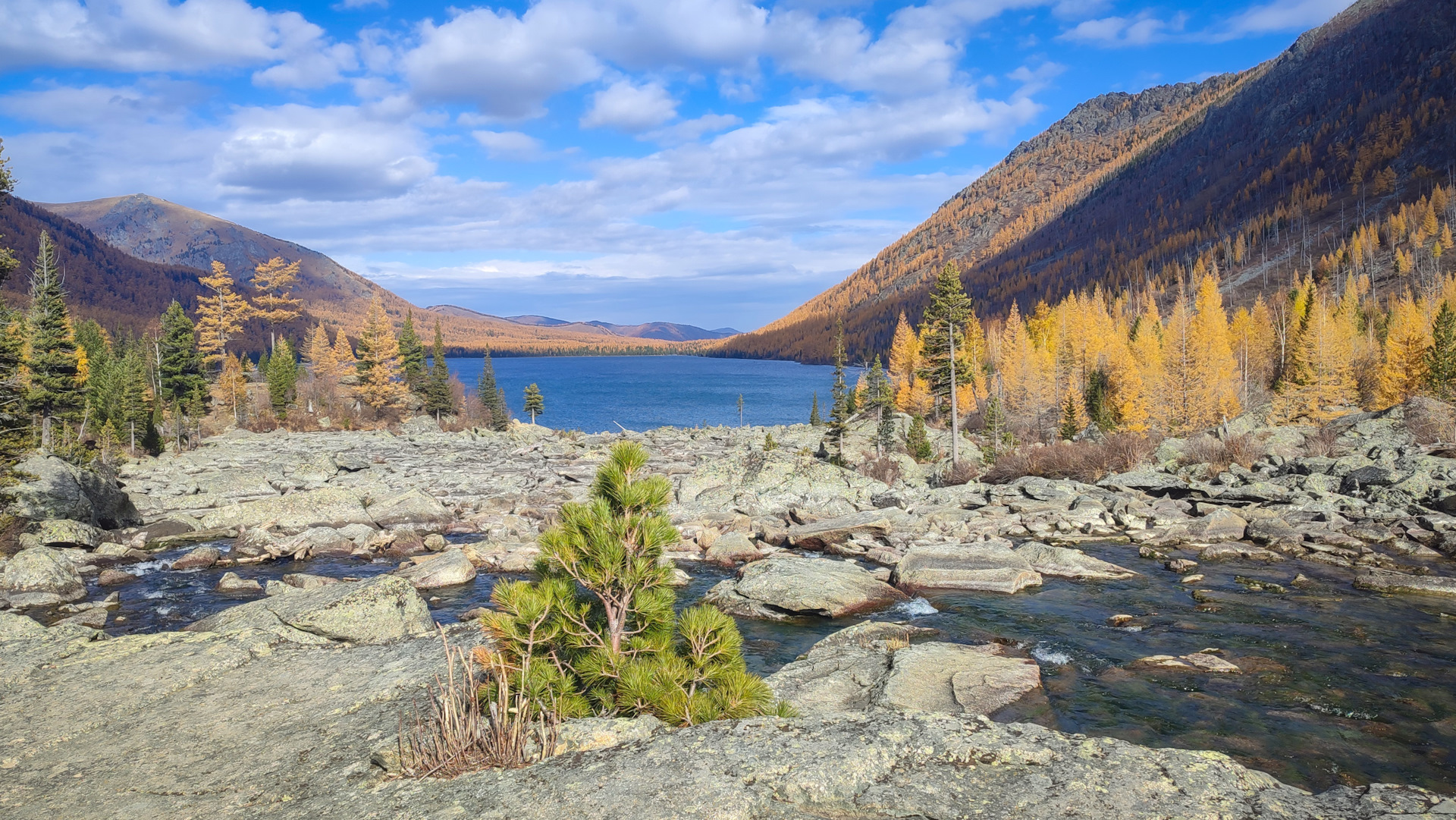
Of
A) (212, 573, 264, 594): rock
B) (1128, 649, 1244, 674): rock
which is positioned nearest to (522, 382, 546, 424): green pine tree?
(212, 573, 264, 594): rock

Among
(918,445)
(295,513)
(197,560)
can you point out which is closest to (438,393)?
(295,513)

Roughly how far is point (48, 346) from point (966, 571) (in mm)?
43421

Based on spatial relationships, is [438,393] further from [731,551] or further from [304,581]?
[731,551]

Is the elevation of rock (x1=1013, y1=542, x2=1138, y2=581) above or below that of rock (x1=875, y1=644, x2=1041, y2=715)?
below

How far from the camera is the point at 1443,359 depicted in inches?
1790

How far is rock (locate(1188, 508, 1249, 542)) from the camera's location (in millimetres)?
23297

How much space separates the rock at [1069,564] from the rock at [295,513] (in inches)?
980

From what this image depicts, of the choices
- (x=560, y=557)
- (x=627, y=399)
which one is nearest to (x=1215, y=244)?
(x=627, y=399)

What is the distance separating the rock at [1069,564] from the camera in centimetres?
1972

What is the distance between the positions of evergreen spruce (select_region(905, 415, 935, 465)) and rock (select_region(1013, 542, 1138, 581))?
2353cm

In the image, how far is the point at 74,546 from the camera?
23234 millimetres

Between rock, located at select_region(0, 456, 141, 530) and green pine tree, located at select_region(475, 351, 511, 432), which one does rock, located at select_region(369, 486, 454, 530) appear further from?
green pine tree, located at select_region(475, 351, 511, 432)

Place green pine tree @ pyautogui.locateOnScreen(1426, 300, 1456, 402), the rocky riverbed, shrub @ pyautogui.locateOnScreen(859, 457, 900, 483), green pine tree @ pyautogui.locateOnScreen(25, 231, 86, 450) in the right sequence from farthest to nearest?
1. green pine tree @ pyautogui.locateOnScreen(1426, 300, 1456, 402)
2. shrub @ pyautogui.locateOnScreen(859, 457, 900, 483)
3. green pine tree @ pyautogui.locateOnScreen(25, 231, 86, 450)
4. the rocky riverbed


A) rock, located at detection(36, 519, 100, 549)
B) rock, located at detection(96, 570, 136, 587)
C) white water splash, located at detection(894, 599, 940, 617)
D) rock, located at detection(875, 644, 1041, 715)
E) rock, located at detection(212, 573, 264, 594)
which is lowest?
white water splash, located at detection(894, 599, 940, 617)
